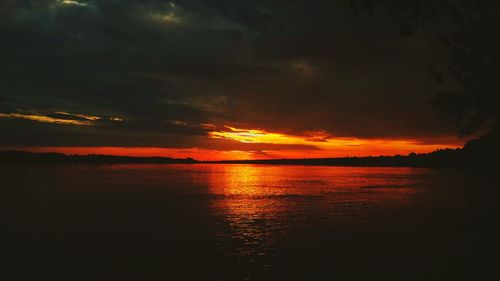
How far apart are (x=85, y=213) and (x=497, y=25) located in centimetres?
3295

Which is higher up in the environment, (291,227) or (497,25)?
(497,25)

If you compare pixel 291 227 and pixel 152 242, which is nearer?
pixel 152 242

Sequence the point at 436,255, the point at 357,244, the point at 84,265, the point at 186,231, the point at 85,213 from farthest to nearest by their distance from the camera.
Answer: the point at 85,213 < the point at 186,231 < the point at 357,244 < the point at 436,255 < the point at 84,265

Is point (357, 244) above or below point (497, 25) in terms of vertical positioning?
below

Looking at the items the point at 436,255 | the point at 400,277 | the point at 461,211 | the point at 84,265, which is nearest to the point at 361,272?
the point at 400,277

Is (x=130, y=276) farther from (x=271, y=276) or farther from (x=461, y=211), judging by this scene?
(x=461, y=211)

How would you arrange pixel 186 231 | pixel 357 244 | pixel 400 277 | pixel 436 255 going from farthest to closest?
pixel 186 231 → pixel 357 244 → pixel 436 255 → pixel 400 277

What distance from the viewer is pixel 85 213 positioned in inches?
1507

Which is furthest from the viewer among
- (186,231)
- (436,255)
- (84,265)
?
(186,231)

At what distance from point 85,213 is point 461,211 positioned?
32175 mm

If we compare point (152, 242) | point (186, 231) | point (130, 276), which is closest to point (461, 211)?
point (186, 231)

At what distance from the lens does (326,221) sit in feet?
111

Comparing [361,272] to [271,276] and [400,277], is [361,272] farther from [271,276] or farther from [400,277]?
[271,276]

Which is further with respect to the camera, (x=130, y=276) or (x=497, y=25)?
(x=497, y=25)
